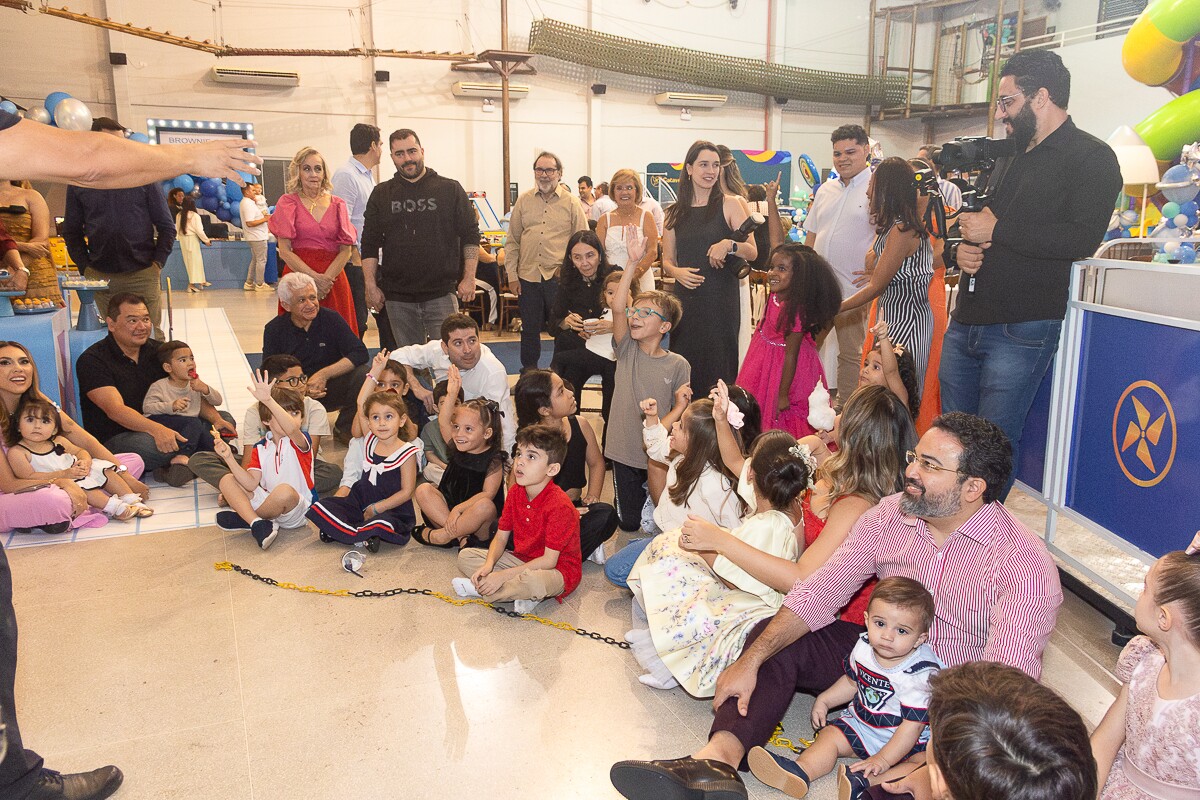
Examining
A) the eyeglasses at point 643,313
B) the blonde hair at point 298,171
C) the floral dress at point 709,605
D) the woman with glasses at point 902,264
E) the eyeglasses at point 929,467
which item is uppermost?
the blonde hair at point 298,171

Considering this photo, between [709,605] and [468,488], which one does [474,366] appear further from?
[709,605]

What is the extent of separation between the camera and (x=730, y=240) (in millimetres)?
4152

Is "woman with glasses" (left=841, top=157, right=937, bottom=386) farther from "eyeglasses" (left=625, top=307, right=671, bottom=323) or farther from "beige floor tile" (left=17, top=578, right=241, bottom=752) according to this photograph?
→ "beige floor tile" (left=17, top=578, right=241, bottom=752)

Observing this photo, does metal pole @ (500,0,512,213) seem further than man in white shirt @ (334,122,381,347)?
Yes

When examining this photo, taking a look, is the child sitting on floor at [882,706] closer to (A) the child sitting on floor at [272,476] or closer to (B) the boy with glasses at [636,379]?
(B) the boy with glasses at [636,379]

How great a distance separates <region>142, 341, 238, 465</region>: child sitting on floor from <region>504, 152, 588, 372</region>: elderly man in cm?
191

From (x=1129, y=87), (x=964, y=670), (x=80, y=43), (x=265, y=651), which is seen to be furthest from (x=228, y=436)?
(x=1129, y=87)

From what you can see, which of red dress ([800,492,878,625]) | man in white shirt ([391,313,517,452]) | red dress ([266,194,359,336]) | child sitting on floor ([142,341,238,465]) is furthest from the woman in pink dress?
red dress ([800,492,878,625])

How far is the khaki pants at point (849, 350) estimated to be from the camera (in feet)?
15.1

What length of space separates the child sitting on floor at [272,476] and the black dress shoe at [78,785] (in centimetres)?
158

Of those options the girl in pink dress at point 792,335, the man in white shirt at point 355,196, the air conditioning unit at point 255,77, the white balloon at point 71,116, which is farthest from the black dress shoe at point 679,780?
the air conditioning unit at point 255,77

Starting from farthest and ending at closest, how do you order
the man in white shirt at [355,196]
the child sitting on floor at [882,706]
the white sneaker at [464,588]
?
A: the man in white shirt at [355,196] → the white sneaker at [464,588] → the child sitting on floor at [882,706]

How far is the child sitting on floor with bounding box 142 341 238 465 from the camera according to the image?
4543 mm

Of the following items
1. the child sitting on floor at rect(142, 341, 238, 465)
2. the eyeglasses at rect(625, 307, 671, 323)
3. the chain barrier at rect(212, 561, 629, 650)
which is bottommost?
the chain barrier at rect(212, 561, 629, 650)
